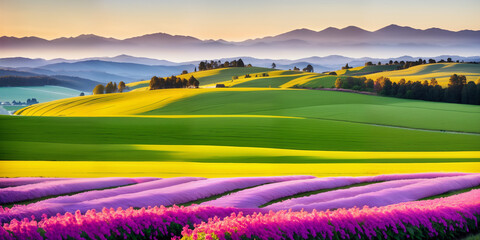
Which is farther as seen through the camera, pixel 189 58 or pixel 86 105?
pixel 86 105

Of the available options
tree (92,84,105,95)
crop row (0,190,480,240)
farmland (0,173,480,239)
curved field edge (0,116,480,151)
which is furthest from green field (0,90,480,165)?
crop row (0,190,480,240)

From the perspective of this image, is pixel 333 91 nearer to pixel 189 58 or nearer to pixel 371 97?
pixel 371 97

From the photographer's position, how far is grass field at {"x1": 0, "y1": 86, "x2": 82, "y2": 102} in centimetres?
1644

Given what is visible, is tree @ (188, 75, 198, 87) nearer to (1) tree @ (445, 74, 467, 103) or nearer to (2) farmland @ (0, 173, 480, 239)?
(1) tree @ (445, 74, 467, 103)

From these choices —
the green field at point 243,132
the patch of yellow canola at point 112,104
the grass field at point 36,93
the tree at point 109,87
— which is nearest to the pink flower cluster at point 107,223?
the green field at point 243,132

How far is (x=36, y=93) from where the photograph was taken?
18.4 meters

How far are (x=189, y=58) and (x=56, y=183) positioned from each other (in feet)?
38.9

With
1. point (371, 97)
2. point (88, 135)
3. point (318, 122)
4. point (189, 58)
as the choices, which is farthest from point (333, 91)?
point (88, 135)

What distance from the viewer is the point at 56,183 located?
9.16 m

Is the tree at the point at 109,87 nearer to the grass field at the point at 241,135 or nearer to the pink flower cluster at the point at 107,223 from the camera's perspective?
the grass field at the point at 241,135

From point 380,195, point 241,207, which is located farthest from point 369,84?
point 241,207

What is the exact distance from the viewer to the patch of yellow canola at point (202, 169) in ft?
36.6

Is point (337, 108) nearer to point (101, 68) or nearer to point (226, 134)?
point (226, 134)

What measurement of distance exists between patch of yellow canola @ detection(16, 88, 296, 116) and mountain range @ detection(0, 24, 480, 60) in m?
4.78
